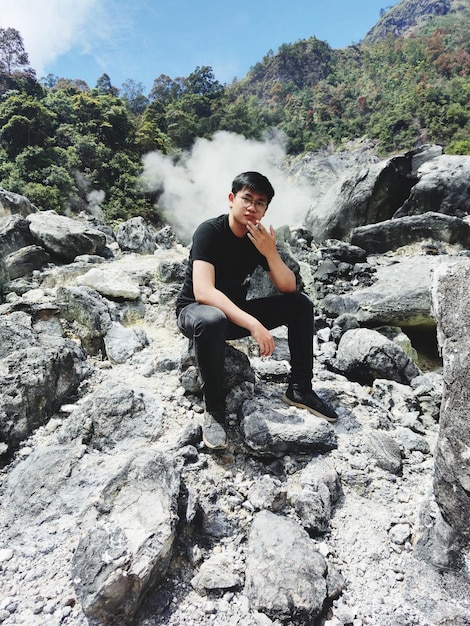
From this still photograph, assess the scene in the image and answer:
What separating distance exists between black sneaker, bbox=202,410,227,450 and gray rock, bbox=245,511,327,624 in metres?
0.46

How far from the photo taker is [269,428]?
204cm

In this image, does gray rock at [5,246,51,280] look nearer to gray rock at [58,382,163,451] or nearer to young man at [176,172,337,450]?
gray rock at [58,382,163,451]

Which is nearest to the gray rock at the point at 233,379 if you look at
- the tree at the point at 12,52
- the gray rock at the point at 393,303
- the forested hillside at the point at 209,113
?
the gray rock at the point at 393,303

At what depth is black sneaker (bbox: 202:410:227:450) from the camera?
197 cm

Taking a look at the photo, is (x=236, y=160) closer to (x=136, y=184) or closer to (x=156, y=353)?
(x=136, y=184)

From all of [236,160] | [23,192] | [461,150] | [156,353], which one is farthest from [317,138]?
[156,353]

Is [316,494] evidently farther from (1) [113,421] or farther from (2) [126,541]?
(1) [113,421]

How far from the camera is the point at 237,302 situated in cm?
237

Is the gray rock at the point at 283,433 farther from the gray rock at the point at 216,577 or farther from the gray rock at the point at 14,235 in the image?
the gray rock at the point at 14,235

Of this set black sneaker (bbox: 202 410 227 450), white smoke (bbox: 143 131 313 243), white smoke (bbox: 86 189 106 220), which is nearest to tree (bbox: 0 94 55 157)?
white smoke (bbox: 86 189 106 220)

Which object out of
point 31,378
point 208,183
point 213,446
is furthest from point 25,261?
point 208,183

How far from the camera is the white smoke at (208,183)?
18.7 m

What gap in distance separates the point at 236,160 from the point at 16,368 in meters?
26.6

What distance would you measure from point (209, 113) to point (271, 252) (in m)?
34.2
